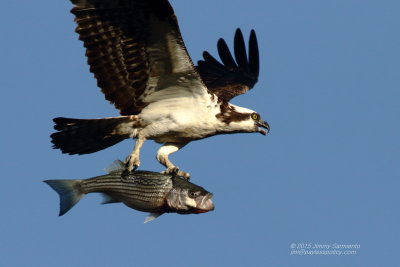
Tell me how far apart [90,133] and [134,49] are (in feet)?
4.35

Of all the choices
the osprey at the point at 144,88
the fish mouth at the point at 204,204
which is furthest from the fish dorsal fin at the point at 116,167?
the fish mouth at the point at 204,204

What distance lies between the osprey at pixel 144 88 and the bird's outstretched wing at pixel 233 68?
229 cm

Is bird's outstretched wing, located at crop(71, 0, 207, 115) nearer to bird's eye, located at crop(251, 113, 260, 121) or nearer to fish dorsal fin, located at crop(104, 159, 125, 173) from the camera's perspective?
bird's eye, located at crop(251, 113, 260, 121)

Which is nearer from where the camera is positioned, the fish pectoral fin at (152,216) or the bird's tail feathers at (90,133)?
the fish pectoral fin at (152,216)

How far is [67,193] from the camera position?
10.2m

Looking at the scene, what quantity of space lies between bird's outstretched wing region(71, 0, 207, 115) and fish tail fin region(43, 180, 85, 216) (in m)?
1.42

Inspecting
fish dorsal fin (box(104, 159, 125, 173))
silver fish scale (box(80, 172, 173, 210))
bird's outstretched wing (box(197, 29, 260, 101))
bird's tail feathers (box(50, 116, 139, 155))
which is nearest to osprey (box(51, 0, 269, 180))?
bird's tail feathers (box(50, 116, 139, 155))

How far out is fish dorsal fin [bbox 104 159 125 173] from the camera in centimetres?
1028

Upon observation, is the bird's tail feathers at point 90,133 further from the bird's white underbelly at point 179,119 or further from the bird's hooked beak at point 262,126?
the bird's hooked beak at point 262,126

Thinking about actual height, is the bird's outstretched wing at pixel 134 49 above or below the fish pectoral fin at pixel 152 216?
above

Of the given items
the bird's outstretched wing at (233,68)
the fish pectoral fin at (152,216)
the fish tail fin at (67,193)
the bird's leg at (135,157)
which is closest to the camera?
the fish pectoral fin at (152,216)

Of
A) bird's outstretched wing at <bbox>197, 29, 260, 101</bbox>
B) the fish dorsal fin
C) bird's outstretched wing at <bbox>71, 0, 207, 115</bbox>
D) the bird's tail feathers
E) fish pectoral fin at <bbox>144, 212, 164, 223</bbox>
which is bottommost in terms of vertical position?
fish pectoral fin at <bbox>144, 212, 164, 223</bbox>

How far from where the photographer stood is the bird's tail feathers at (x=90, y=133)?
35.9 ft

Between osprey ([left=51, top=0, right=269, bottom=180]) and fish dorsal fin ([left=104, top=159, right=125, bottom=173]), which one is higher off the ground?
osprey ([left=51, top=0, right=269, bottom=180])
